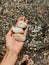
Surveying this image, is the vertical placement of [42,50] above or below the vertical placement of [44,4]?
below

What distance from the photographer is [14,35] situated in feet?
6.55

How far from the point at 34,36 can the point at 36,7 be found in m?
Answer: 0.48

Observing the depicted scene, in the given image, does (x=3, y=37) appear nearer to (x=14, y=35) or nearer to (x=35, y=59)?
(x=35, y=59)

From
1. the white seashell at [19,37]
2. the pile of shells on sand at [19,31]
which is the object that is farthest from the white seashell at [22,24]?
the white seashell at [19,37]

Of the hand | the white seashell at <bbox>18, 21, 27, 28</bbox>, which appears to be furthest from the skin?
the white seashell at <bbox>18, 21, 27, 28</bbox>

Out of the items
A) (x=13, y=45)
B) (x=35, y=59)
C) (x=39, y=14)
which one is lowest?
(x=35, y=59)

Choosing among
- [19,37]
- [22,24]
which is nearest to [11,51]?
[19,37]

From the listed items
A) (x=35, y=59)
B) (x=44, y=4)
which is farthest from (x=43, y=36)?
(x=44, y=4)

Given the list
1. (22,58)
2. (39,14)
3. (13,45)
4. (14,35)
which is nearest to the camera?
(13,45)

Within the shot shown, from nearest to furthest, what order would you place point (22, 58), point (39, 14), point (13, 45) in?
point (13, 45), point (22, 58), point (39, 14)

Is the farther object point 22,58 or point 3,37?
point 3,37

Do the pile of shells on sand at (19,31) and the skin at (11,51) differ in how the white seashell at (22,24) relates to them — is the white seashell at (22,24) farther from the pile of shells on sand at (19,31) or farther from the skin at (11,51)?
the skin at (11,51)

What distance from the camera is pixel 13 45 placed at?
1.87 metres

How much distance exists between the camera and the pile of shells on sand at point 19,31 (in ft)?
6.42
